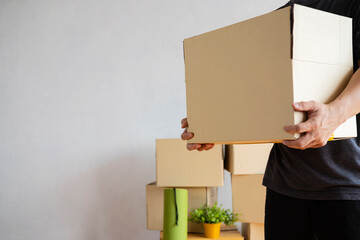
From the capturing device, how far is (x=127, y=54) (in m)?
2.19

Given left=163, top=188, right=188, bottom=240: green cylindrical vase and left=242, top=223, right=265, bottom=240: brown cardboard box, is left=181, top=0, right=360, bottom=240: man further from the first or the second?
left=242, top=223, right=265, bottom=240: brown cardboard box

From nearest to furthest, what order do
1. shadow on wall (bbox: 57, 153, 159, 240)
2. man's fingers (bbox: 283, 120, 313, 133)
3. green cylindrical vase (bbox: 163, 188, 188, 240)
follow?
man's fingers (bbox: 283, 120, 313, 133) → green cylindrical vase (bbox: 163, 188, 188, 240) → shadow on wall (bbox: 57, 153, 159, 240)

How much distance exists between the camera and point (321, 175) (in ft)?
2.49

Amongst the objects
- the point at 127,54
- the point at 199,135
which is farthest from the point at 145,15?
the point at 199,135

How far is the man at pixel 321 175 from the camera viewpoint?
2.20 ft

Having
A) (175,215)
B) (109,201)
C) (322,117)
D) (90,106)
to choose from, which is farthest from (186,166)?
(322,117)

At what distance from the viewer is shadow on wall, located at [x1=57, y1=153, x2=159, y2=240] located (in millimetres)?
2135

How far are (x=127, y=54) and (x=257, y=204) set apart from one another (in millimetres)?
1219

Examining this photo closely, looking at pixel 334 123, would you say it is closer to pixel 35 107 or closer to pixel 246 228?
pixel 246 228

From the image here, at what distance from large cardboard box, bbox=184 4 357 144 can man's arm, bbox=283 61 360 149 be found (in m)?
0.02

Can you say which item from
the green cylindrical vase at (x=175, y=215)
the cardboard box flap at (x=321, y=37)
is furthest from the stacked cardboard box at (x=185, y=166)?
the cardboard box flap at (x=321, y=37)

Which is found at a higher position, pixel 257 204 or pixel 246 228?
pixel 257 204

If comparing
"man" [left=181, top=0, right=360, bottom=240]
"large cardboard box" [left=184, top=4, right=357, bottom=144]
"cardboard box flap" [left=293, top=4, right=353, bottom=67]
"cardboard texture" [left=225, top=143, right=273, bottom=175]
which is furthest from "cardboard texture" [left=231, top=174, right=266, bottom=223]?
"cardboard box flap" [left=293, top=4, right=353, bottom=67]

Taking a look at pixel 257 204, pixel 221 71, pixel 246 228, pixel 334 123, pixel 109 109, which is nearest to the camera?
pixel 334 123
